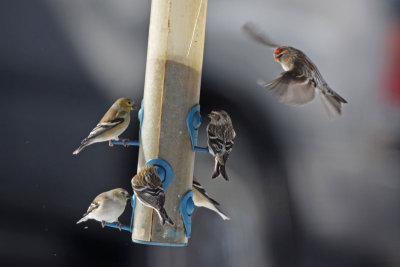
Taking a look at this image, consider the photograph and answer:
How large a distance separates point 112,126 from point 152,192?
23.9 inches

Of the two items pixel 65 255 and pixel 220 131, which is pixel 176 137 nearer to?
pixel 220 131

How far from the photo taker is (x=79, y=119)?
5.18 meters

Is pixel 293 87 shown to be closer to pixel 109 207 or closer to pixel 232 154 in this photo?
pixel 109 207

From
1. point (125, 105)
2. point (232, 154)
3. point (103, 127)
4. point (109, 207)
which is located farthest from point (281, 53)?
point (232, 154)

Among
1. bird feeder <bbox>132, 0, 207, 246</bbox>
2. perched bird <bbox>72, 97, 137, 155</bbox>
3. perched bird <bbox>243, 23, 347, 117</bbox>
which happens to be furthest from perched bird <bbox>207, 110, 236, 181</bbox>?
perched bird <bbox>72, 97, 137, 155</bbox>

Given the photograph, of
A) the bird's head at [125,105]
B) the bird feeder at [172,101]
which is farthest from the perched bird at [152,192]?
the bird's head at [125,105]

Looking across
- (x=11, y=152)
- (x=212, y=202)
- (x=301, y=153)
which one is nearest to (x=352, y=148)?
(x=301, y=153)

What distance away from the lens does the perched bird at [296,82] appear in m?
2.83

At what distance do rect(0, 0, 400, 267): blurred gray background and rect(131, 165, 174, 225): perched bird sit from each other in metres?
2.14

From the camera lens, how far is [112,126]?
10.1ft

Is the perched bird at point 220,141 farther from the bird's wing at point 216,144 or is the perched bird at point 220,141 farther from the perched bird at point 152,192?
the perched bird at point 152,192

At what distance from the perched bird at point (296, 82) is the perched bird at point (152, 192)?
0.73 metres

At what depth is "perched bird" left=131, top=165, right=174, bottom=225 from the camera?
2.62 meters

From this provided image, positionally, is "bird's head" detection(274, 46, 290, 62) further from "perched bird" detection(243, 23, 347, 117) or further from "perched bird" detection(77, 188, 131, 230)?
"perched bird" detection(77, 188, 131, 230)
